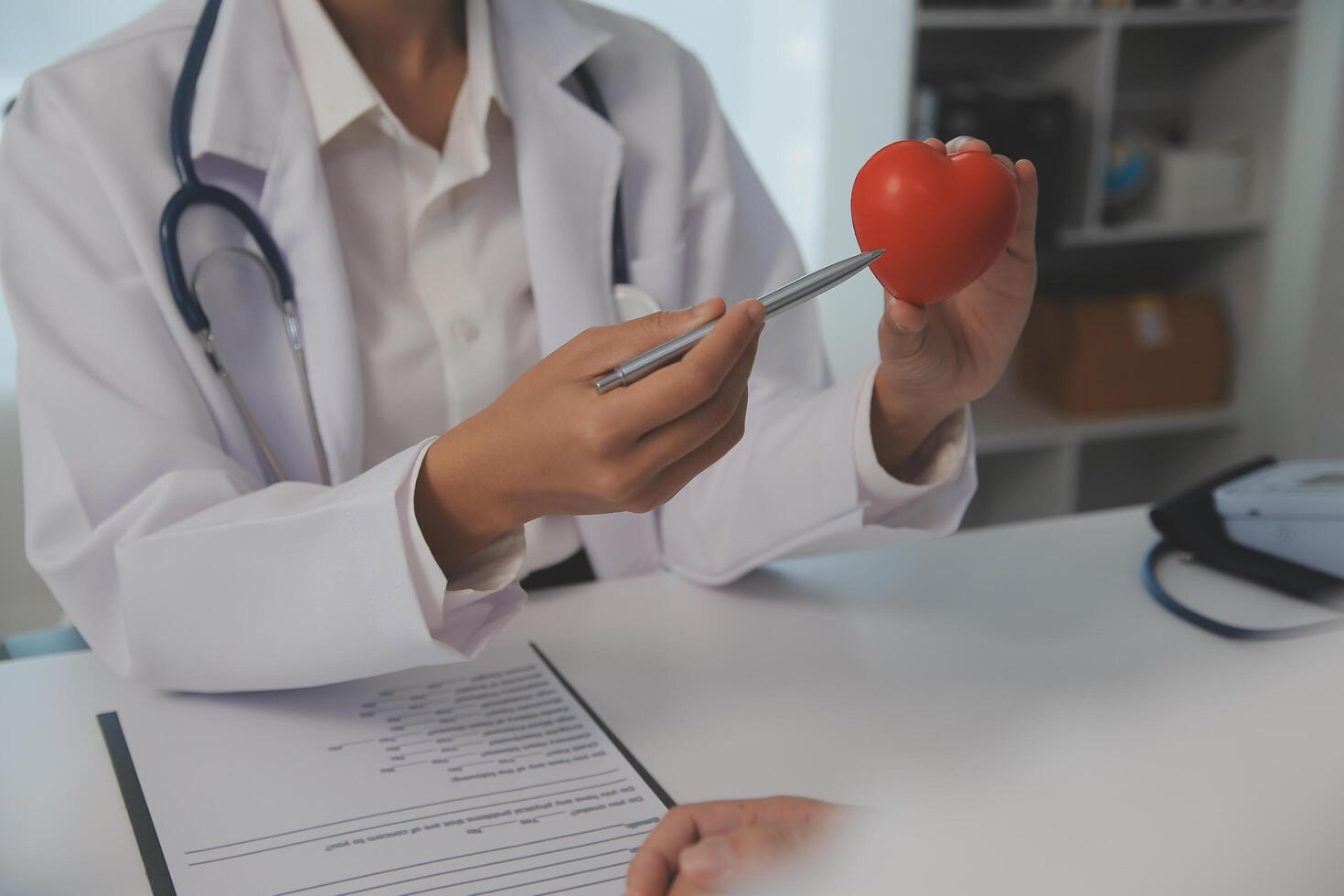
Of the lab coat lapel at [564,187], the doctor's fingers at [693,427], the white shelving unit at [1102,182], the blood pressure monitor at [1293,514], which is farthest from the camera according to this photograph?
the white shelving unit at [1102,182]

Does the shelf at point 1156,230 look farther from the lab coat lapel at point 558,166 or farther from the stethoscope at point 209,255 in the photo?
the stethoscope at point 209,255

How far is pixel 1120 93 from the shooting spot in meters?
2.45

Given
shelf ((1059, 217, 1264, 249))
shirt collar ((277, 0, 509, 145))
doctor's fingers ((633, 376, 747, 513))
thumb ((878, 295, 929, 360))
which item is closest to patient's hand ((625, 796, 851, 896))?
doctor's fingers ((633, 376, 747, 513))

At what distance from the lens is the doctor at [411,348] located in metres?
0.68

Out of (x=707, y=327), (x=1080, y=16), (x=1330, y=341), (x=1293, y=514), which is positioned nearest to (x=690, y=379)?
(x=707, y=327)

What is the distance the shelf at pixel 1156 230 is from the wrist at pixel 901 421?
143cm

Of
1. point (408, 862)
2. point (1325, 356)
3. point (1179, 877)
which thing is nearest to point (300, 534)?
point (408, 862)

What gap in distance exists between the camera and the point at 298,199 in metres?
0.88

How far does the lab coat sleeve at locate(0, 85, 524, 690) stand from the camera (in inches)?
27.3

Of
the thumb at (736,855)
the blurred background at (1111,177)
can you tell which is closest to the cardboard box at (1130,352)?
the blurred background at (1111,177)

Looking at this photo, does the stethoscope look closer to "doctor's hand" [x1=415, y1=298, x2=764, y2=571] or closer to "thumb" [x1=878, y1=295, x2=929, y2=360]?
"doctor's hand" [x1=415, y1=298, x2=764, y2=571]

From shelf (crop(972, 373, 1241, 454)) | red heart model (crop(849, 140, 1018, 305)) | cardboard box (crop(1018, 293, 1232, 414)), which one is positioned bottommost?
shelf (crop(972, 373, 1241, 454))

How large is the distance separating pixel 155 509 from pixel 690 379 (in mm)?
383

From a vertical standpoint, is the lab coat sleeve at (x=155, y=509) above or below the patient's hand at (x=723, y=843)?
above
